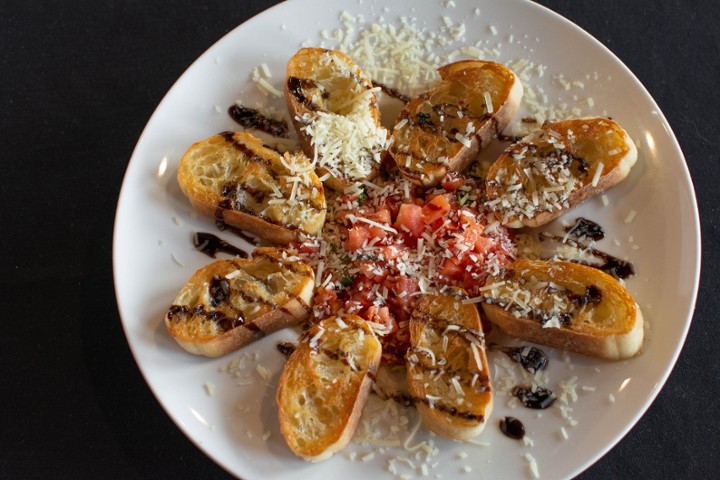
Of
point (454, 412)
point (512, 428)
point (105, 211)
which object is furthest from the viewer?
point (105, 211)

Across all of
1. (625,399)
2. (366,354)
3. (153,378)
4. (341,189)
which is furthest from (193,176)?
(625,399)

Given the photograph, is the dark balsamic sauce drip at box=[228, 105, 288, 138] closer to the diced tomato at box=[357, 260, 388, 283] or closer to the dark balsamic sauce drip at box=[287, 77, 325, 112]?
the dark balsamic sauce drip at box=[287, 77, 325, 112]

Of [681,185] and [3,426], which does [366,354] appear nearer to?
[681,185]

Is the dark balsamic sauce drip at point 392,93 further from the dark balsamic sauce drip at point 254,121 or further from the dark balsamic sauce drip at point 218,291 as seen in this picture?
the dark balsamic sauce drip at point 218,291

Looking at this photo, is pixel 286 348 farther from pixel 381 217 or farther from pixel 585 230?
pixel 585 230

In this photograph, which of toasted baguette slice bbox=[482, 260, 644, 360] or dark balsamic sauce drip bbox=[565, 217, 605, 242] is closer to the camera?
toasted baguette slice bbox=[482, 260, 644, 360]

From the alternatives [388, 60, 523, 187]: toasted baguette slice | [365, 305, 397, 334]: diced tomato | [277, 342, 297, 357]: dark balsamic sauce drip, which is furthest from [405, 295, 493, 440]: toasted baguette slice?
[388, 60, 523, 187]: toasted baguette slice

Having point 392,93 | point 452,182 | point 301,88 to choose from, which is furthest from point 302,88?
point 452,182
